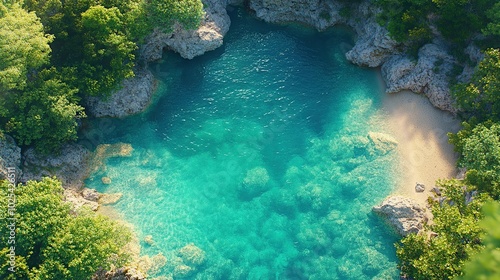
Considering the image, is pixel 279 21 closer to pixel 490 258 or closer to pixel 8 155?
pixel 8 155

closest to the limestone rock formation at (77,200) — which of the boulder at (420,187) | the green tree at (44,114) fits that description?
the green tree at (44,114)

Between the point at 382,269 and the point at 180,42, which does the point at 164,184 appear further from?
the point at 382,269

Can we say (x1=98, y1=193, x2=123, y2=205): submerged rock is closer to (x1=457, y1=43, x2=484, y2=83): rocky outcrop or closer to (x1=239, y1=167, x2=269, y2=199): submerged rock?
(x1=239, y1=167, x2=269, y2=199): submerged rock

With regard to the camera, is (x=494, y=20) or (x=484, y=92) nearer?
(x=484, y=92)

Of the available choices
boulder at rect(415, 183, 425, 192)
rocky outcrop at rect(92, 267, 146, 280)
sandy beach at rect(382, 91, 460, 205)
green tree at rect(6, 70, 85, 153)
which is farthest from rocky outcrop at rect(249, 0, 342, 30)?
rocky outcrop at rect(92, 267, 146, 280)

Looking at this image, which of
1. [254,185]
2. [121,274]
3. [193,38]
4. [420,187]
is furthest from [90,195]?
[420,187]

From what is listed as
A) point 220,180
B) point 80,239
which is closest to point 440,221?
point 220,180
